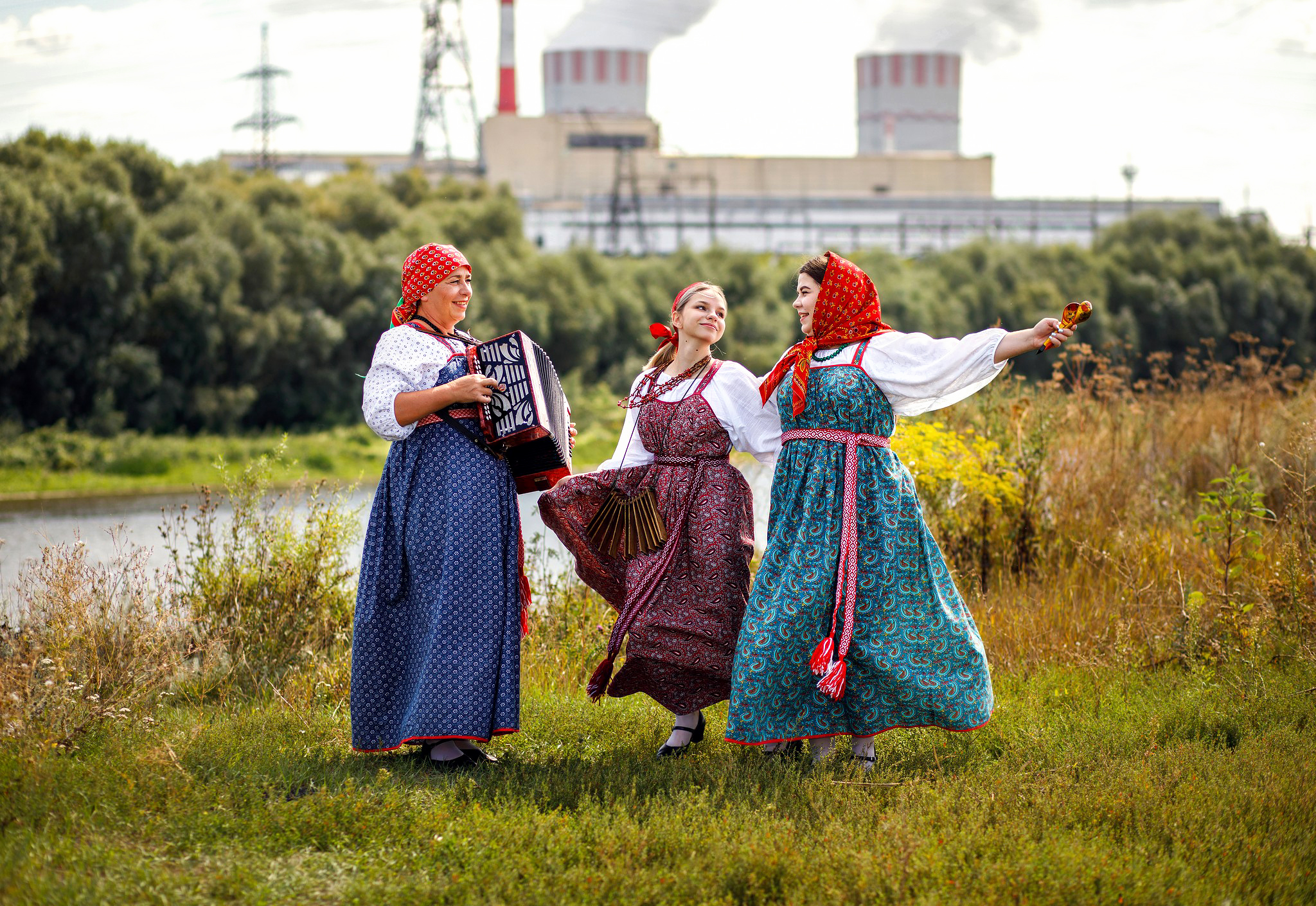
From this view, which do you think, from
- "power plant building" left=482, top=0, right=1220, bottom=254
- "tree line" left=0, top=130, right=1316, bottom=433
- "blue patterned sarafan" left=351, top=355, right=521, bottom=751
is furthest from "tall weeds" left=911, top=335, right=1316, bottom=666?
"power plant building" left=482, top=0, right=1220, bottom=254

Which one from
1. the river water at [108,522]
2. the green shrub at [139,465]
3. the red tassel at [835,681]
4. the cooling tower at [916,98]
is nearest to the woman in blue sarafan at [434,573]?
the red tassel at [835,681]

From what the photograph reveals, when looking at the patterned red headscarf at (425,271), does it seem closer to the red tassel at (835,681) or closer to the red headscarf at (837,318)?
the red headscarf at (837,318)

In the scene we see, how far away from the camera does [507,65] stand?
Answer: 2522 inches

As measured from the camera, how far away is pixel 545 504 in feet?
15.9

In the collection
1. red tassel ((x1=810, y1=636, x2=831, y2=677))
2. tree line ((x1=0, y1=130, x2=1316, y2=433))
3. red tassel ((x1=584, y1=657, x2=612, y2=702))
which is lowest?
red tassel ((x1=584, y1=657, x2=612, y2=702))

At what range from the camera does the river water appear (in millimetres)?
9539

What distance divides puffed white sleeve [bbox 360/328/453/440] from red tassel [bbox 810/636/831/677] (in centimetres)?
173

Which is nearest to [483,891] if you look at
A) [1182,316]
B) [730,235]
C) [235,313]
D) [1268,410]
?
[1268,410]

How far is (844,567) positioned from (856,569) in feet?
0.15

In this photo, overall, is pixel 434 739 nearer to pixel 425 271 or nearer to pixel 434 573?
pixel 434 573

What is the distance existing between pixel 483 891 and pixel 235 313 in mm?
25626

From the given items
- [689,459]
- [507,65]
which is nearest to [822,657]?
[689,459]

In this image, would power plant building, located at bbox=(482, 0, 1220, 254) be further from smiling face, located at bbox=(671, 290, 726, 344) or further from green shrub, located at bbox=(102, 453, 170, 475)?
smiling face, located at bbox=(671, 290, 726, 344)

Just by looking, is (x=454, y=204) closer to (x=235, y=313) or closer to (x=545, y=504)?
(x=235, y=313)
